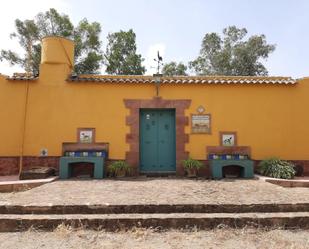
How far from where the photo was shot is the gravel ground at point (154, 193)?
4.68 meters

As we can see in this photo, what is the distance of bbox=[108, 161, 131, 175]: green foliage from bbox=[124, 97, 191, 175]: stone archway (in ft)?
0.92

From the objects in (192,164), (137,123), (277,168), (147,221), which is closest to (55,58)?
(137,123)

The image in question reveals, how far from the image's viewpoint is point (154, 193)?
17.5 ft

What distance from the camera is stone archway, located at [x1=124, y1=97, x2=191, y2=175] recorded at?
7.91 meters

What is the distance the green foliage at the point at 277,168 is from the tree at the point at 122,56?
1655 centimetres

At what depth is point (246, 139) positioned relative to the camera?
8.03m

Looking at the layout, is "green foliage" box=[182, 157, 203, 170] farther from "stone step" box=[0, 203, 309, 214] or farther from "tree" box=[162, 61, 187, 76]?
"tree" box=[162, 61, 187, 76]

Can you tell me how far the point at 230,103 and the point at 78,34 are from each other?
17401mm

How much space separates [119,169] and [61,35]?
16.8 m

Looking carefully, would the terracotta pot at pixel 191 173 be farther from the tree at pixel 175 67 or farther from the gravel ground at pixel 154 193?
the tree at pixel 175 67

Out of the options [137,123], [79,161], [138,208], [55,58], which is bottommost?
[138,208]

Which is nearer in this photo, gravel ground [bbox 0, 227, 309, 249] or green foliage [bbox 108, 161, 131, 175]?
gravel ground [bbox 0, 227, 309, 249]

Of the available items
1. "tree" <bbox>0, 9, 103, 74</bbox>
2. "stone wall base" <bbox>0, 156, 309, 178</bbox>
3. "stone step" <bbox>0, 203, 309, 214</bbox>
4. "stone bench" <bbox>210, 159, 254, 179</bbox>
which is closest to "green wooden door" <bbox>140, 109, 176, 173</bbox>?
"stone wall base" <bbox>0, 156, 309, 178</bbox>

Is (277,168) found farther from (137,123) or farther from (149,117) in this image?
(137,123)
